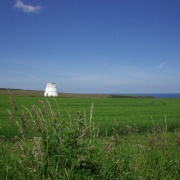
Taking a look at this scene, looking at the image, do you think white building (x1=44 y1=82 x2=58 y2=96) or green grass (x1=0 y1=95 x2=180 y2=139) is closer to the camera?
green grass (x1=0 y1=95 x2=180 y2=139)

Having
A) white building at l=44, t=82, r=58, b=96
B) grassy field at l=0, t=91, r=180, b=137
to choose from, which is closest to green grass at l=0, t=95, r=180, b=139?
grassy field at l=0, t=91, r=180, b=137

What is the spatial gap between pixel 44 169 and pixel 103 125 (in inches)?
420

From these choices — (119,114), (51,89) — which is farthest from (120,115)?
(51,89)

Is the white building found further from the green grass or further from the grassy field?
the green grass

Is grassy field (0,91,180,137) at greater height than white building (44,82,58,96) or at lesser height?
lesser

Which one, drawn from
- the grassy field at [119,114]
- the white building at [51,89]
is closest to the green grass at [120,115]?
the grassy field at [119,114]

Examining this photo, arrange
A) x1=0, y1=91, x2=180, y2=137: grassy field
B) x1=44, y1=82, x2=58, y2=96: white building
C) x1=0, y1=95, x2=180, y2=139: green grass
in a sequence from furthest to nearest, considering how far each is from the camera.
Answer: x1=44, y1=82, x2=58, y2=96: white building → x1=0, y1=91, x2=180, y2=137: grassy field → x1=0, y1=95, x2=180, y2=139: green grass

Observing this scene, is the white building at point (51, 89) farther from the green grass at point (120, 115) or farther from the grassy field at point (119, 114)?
the green grass at point (120, 115)

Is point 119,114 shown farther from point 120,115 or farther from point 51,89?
point 51,89

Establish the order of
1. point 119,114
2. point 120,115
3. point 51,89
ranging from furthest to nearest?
point 51,89 < point 119,114 < point 120,115

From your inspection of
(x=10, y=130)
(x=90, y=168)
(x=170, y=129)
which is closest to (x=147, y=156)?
(x=90, y=168)

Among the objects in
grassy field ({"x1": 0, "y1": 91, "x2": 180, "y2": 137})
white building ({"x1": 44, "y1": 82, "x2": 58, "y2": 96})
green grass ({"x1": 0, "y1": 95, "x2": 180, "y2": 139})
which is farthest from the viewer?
white building ({"x1": 44, "y1": 82, "x2": 58, "y2": 96})

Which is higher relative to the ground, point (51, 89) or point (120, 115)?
point (51, 89)

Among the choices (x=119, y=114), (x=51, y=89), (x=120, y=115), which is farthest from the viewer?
(x=51, y=89)
